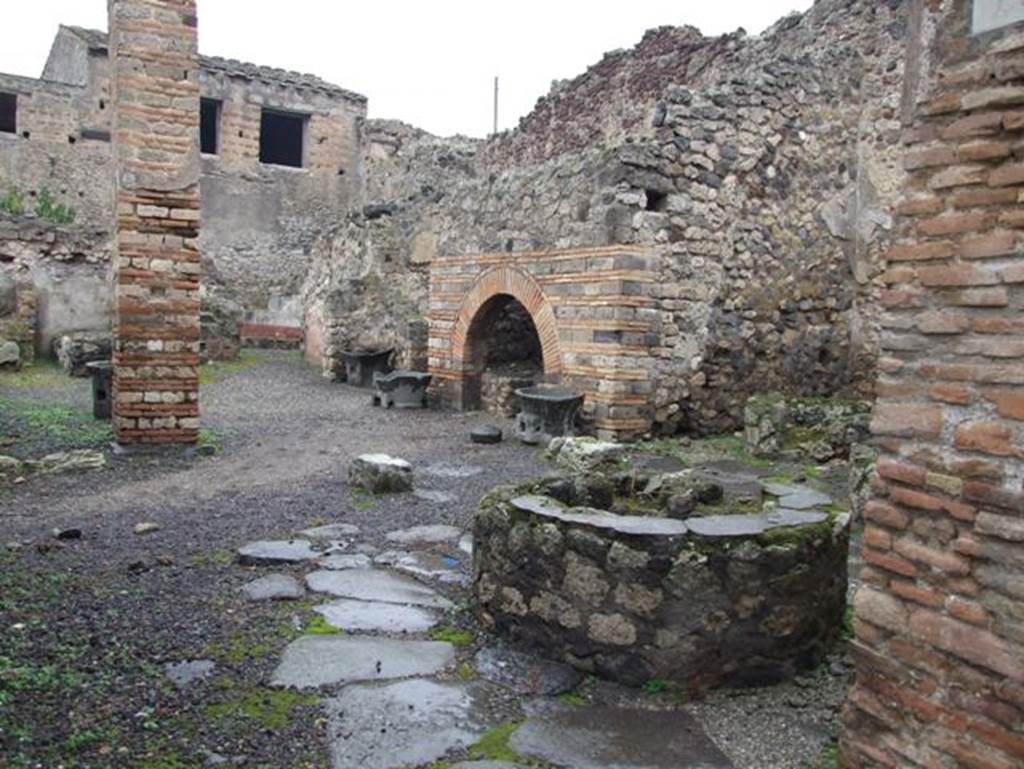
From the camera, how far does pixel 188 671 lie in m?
3.35

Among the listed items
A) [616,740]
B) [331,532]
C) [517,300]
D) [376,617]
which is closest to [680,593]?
[616,740]

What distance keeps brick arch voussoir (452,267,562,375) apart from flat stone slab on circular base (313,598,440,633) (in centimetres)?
553

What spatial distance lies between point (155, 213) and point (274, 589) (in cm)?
443

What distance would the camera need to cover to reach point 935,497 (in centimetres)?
248

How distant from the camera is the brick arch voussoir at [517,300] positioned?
9578mm

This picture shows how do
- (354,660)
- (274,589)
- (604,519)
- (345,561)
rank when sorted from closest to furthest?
(354,660)
(604,519)
(274,589)
(345,561)

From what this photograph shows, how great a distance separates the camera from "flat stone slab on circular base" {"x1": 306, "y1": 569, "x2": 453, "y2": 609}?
4.31 meters

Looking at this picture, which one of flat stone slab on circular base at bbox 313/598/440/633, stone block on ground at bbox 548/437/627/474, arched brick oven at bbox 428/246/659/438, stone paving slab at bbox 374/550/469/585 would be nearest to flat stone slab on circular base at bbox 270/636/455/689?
flat stone slab on circular base at bbox 313/598/440/633

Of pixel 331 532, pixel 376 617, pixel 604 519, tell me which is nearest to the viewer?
pixel 604 519

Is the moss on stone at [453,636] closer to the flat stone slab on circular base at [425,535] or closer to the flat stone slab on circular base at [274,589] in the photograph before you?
the flat stone slab on circular base at [274,589]

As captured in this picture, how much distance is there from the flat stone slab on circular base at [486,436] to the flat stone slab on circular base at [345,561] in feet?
13.5

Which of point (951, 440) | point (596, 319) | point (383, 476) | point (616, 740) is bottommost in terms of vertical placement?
point (616, 740)

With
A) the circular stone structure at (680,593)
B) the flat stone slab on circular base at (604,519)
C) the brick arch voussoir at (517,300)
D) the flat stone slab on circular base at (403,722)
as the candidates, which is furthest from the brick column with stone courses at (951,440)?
the brick arch voussoir at (517,300)

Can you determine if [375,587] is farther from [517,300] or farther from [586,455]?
[517,300]
